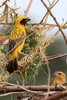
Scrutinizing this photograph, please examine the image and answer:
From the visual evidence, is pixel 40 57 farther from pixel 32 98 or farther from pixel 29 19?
pixel 32 98

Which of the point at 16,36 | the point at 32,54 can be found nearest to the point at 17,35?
the point at 16,36

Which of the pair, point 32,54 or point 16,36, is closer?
point 32,54

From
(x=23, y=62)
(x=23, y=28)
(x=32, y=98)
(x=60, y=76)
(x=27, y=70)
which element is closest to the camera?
(x=32, y=98)

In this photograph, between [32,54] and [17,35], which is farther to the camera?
[17,35]

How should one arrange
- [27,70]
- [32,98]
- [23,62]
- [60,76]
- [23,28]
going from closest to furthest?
[32,98] → [23,62] → [27,70] → [23,28] → [60,76]

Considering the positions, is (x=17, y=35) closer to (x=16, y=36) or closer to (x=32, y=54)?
(x=16, y=36)

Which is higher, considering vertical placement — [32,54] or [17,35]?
[17,35]

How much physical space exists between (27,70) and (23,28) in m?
0.39

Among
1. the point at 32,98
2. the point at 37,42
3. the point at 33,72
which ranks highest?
the point at 37,42

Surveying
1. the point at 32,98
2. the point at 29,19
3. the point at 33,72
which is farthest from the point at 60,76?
the point at 32,98

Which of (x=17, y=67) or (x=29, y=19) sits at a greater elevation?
(x=29, y=19)

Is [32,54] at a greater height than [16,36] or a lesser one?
lesser

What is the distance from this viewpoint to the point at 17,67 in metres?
1.77

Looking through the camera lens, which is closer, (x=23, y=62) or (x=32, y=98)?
(x=32, y=98)
